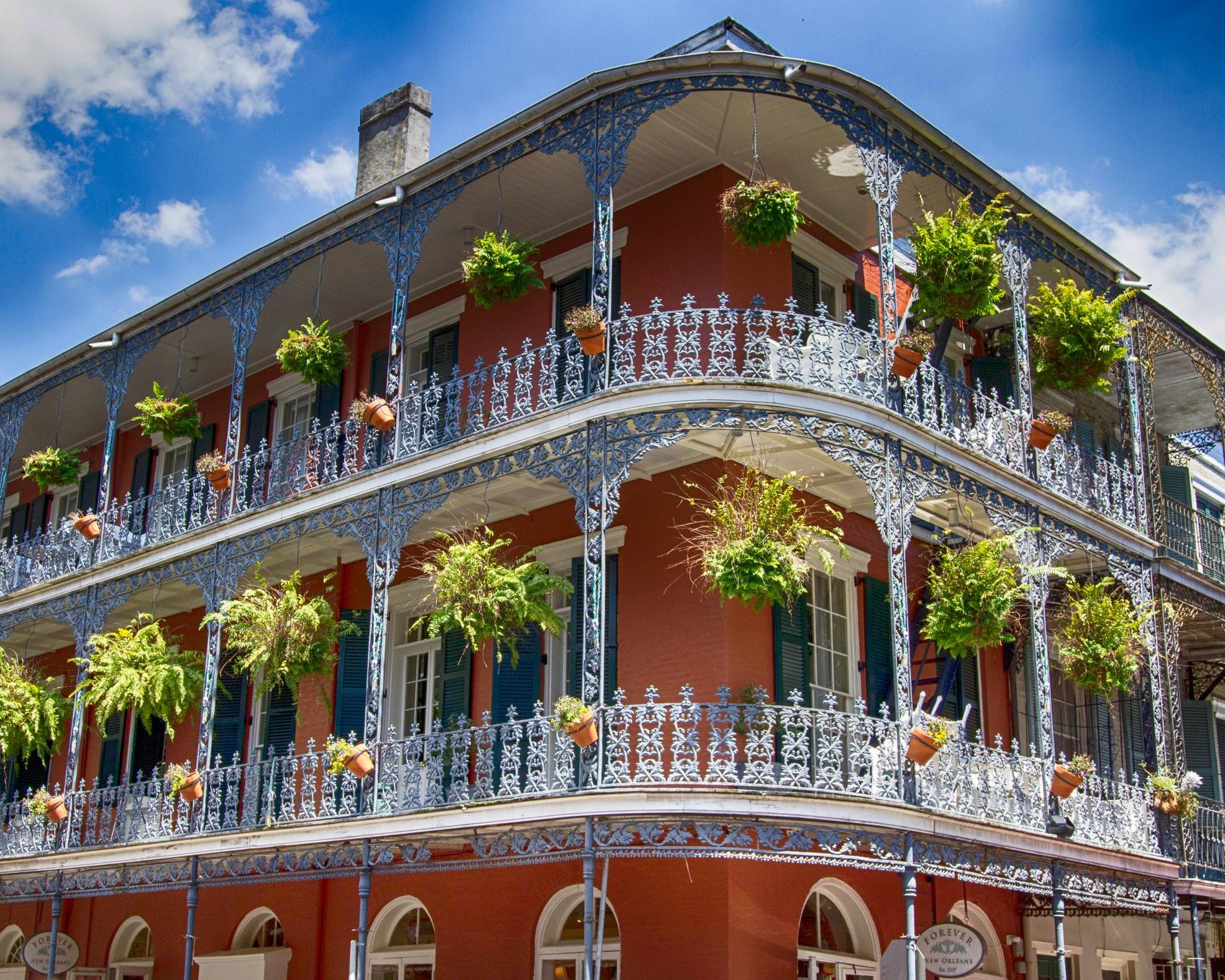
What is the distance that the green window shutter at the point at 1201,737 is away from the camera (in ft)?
49.9

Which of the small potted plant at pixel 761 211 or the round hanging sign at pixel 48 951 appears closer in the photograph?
the small potted plant at pixel 761 211

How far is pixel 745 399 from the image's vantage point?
1092 centimetres

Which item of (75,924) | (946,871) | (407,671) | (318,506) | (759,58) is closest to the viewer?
(946,871)

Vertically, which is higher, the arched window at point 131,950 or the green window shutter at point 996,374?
the green window shutter at point 996,374

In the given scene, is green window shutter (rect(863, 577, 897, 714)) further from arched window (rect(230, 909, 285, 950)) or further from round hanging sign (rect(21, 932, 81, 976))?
round hanging sign (rect(21, 932, 81, 976))

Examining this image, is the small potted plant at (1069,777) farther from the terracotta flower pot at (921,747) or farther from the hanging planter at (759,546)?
the hanging planter at (759,546)

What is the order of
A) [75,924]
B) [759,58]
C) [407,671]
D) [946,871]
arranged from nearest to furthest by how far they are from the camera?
1. [946,871]
2. [759,58]
3. [407,671]
4. [75,924]

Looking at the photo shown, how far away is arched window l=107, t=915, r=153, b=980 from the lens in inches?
642

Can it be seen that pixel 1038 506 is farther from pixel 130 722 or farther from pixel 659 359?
pixel 130 722

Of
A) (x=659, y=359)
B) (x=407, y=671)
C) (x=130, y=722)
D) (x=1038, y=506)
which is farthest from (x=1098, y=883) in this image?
(x=130, y=722)

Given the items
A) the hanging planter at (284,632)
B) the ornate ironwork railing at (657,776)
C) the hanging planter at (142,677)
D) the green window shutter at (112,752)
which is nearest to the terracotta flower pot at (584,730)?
the ornate ironwork railing at (657,776)

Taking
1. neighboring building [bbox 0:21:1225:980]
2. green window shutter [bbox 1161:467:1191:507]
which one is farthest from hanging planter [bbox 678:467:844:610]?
green window shutter [bbox 1161:467:1191:507]

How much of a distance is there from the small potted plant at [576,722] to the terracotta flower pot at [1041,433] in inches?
206

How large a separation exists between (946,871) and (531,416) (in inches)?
185
